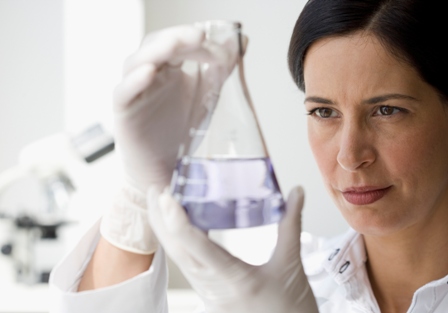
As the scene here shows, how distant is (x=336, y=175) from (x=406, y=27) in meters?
0.36

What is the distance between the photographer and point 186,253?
1.03m

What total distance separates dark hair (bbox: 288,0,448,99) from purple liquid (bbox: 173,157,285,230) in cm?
57

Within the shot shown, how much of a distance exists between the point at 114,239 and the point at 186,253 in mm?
273

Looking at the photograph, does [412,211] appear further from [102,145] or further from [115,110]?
[102,145]

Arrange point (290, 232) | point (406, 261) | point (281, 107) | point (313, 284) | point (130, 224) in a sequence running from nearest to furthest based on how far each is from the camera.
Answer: point (290, 232)
point (130, 224)
point (406, 261)
point (313, 284)
point (281, 107)

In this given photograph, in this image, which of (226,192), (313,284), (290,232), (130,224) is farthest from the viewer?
(313,284)

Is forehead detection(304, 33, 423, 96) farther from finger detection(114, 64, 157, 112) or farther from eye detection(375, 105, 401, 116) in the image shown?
finger detection(114, 64, 157, 112)

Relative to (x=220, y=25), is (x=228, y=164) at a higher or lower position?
lower

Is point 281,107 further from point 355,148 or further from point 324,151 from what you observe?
point 355,148

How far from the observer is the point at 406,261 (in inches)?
63.4

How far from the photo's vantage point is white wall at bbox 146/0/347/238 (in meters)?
3.20

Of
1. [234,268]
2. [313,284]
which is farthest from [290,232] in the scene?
[313,284]

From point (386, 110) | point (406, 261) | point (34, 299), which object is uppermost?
point (386, 110)

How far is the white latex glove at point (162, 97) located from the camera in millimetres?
1006
